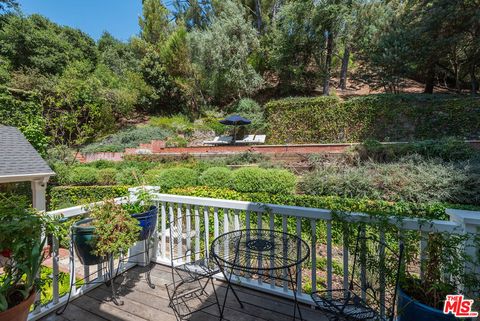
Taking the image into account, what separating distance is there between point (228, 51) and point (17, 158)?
967cm

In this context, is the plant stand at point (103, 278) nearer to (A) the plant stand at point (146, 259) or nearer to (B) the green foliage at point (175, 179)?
(A) the plant stand at point (146, 259)

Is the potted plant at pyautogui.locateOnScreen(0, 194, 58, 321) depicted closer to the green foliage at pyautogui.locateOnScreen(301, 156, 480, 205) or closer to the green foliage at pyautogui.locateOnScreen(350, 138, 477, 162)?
the green foliage at pyautogui.locateOnScreen(301, 156, 480, 205)

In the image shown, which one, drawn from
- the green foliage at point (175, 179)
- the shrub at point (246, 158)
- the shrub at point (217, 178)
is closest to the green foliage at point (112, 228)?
the shrub at point (217, 178)

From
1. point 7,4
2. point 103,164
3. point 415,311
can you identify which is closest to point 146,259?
point 415,311

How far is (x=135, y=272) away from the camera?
2695mm

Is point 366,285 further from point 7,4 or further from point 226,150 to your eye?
point 7,4

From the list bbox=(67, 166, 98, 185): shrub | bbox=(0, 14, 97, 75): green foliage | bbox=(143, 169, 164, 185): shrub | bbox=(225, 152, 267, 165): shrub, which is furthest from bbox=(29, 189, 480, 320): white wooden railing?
bbox=(0, 14, 97, 75): green foliage

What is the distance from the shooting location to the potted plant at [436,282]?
135 cm

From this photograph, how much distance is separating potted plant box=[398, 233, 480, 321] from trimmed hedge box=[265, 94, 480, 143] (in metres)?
8.00

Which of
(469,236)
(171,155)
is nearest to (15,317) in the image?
(469,236)

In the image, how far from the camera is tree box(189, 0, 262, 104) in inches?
486

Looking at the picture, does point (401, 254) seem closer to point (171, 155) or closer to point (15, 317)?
point (15, 317)

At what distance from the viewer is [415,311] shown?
1383mm

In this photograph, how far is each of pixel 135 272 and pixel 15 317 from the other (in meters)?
1.44
